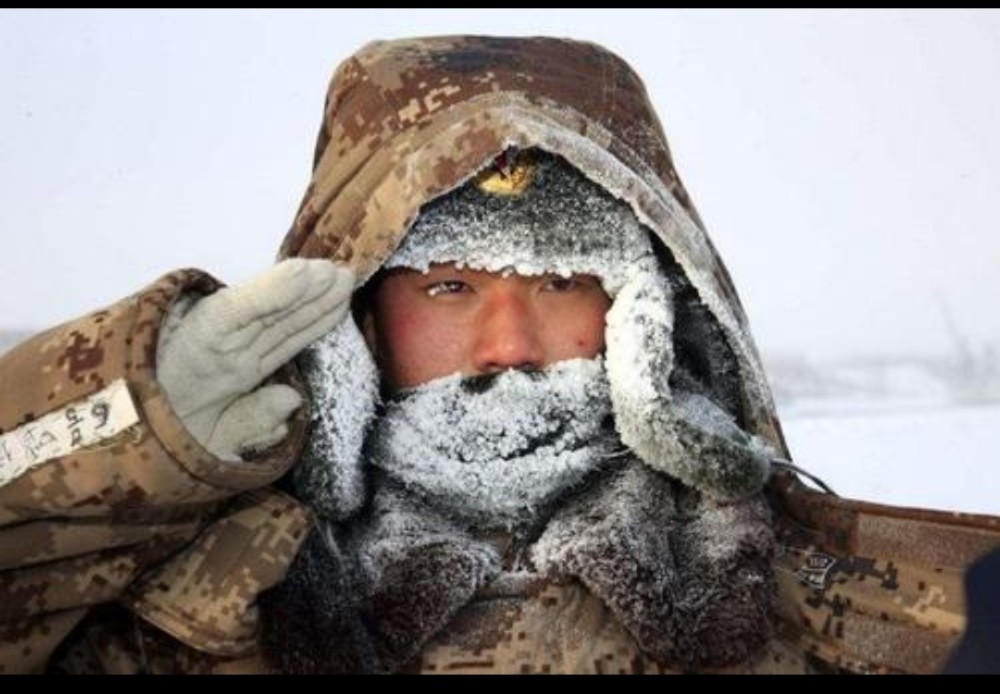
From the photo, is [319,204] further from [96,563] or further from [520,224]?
[96,563]

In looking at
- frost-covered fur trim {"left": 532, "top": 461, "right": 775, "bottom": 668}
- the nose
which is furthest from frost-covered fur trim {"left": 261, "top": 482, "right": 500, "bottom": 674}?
the nose

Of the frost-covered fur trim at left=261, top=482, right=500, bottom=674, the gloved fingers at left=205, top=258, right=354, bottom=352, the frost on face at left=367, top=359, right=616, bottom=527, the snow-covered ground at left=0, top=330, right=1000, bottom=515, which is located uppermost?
the gloved fingers at left=205, top=258, right=354, bottom=352

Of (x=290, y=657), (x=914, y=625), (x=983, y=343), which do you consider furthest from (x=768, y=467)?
(x=983, y=343)

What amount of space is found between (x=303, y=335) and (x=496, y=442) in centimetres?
32

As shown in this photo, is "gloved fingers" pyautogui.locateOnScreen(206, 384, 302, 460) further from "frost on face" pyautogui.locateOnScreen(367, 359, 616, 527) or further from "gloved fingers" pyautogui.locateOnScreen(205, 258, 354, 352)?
"frost on face" pyautogui.locateOnScreen(367, 359, 616, 527)

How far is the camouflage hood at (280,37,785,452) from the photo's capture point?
6.03ft

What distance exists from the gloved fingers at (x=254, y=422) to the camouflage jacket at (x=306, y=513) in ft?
0.09

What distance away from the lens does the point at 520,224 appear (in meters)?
1.90

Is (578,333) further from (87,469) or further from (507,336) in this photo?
(87,469)

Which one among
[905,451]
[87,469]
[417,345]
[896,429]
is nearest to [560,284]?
[417,345]

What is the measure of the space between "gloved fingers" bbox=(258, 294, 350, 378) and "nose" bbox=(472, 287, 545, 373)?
21 cm

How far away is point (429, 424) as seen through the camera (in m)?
1.86

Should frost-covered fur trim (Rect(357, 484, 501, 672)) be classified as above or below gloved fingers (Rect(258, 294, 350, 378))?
below

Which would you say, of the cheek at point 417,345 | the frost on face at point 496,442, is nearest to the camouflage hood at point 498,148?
the cheek at point 417,345
